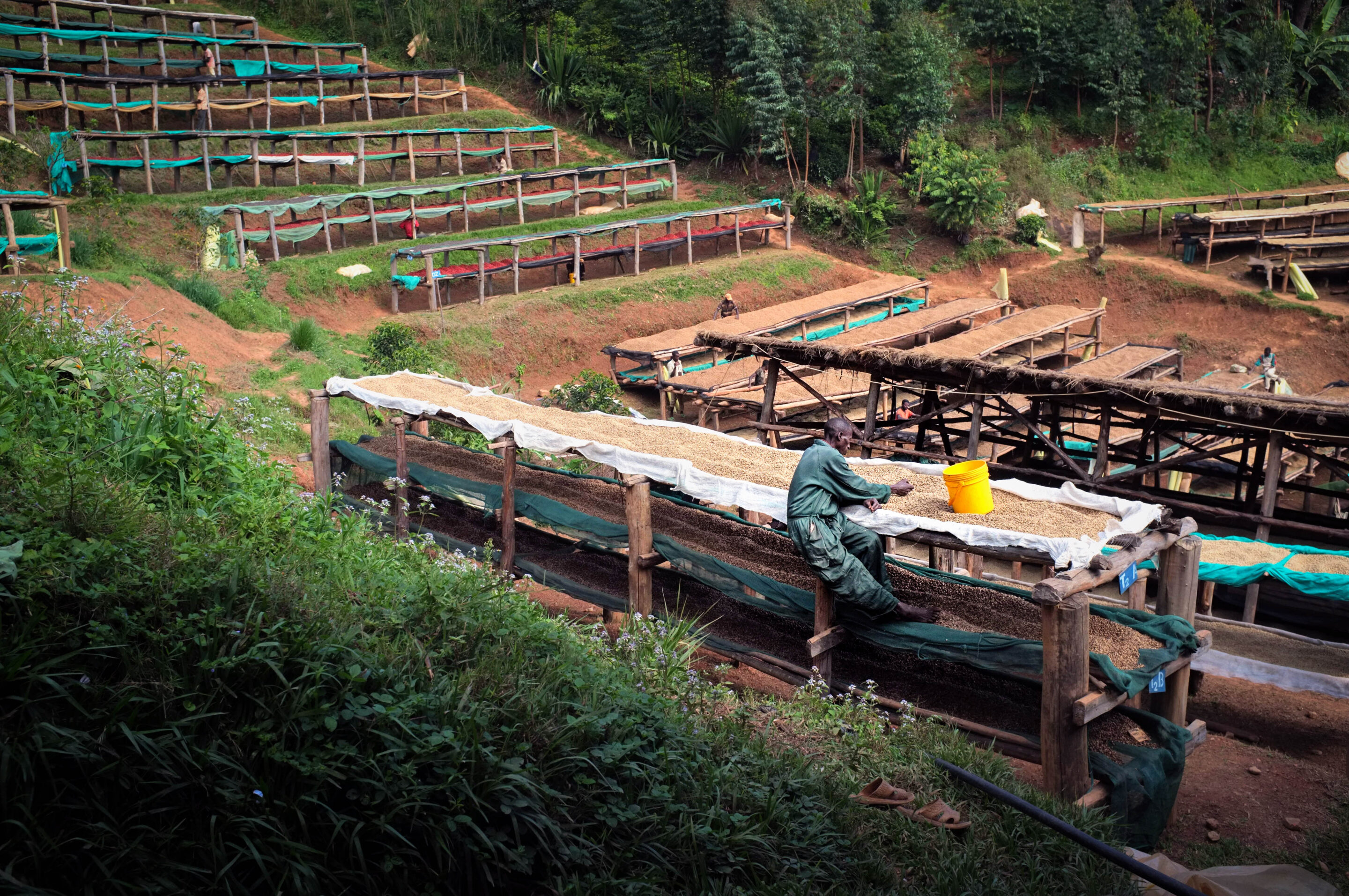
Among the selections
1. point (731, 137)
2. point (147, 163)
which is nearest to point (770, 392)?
point (147, 163)

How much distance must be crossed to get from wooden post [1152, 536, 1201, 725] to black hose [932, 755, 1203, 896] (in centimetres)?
225

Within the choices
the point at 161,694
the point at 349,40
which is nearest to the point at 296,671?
the point at 161,694

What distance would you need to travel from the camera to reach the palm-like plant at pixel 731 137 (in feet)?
95.5

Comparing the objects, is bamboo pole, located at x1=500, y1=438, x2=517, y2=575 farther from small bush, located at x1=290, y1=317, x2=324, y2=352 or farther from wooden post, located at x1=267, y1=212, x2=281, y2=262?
wooden post, located at x1=267, y1=212, x2=281, y2=262

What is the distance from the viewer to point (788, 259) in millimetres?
25500

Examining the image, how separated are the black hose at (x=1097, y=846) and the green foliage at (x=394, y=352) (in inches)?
455

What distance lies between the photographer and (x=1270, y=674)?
8086mm

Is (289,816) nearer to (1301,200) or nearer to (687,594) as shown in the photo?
(687,594)

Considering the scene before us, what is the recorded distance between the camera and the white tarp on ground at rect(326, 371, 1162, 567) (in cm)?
618

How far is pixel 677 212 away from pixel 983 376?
1634 centimetres

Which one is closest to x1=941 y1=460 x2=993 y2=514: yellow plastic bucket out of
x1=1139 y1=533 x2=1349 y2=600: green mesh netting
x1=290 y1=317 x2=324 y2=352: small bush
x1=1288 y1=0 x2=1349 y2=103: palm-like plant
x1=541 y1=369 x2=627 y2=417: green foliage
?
x1=1139 y1=533 x2=1349 y2=600: green mesh netting

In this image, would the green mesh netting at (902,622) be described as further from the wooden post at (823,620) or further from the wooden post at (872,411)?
the wooden post at (872,411)

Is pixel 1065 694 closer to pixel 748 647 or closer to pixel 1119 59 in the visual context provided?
pixel 748 647

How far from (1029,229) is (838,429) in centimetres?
2180
